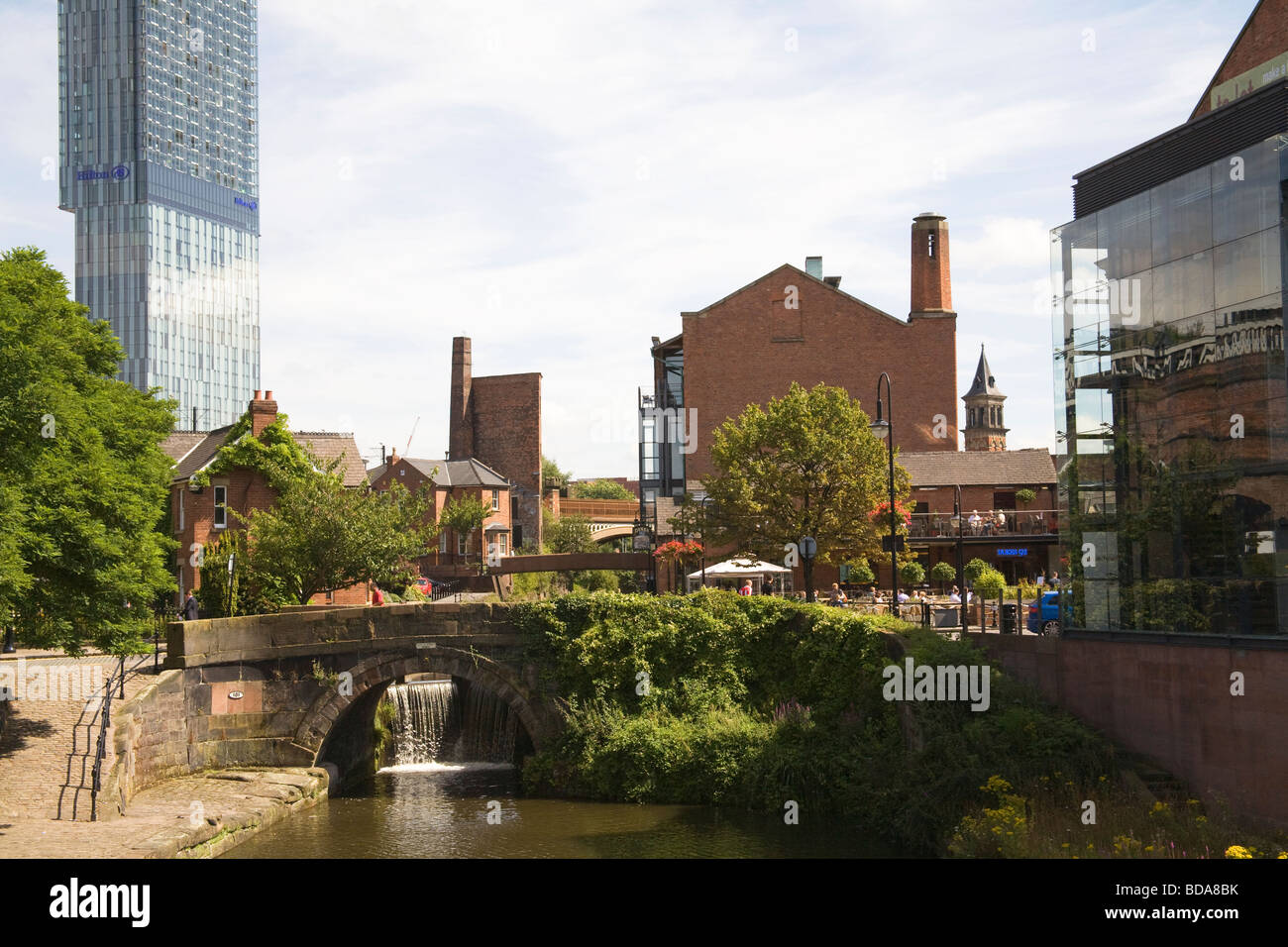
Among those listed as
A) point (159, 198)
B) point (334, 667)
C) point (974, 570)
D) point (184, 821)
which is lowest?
point (184, 821)

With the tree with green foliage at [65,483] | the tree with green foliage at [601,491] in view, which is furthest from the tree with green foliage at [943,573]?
the tree with green foliage at [601,491]

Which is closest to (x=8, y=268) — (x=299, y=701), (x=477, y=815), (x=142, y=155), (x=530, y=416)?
(x=299, y=701)

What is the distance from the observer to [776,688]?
2700 cm

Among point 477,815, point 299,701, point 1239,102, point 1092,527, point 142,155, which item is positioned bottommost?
point 477,815

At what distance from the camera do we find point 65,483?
72.2 feet

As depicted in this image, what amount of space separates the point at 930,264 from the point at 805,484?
2004 centimetres

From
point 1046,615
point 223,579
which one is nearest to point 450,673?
point 223,579

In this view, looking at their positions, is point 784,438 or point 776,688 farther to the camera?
point 784,438

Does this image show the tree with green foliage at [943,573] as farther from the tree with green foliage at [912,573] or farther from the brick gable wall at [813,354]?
the brick gable wall at [813,354]

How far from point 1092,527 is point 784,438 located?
16.1 meters

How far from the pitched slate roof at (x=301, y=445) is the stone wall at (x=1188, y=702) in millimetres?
27245

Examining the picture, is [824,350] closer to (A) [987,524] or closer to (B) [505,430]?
(A) [987,524]
